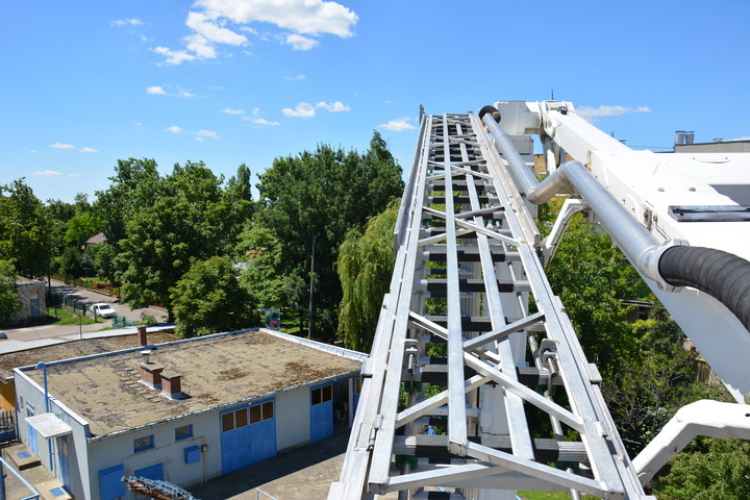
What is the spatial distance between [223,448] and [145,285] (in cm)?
1518

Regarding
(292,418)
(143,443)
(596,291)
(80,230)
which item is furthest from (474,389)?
(80,230)

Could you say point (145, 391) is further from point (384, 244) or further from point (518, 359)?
point (518, 359)

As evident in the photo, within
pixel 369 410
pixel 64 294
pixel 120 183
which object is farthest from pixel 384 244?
pixel 64 294

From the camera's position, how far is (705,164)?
387 cm

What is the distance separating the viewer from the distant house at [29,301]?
32.8 m

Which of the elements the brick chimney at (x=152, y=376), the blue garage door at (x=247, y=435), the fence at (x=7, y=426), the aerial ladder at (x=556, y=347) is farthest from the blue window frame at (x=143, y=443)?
the aerial ladder at (x=556, y=347)

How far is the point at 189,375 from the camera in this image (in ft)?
51.2

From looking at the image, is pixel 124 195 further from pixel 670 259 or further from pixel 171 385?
pixel 670 259

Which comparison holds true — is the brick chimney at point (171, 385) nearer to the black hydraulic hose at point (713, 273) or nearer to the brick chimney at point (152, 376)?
the brick chimney at point (152, 376)

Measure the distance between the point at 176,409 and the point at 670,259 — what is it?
12852 millimetres

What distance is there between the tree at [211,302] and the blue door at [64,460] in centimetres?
935

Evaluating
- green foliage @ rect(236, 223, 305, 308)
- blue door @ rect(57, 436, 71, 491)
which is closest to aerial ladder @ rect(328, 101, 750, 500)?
blue door @ rect(57, 436, 71, 491)

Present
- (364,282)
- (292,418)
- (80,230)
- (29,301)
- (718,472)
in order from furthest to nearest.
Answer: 1. (80,230)
2. (29,301)
3. (364,282)
4. (292,418)
5. (718,472)

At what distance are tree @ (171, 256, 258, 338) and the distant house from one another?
15.8m
